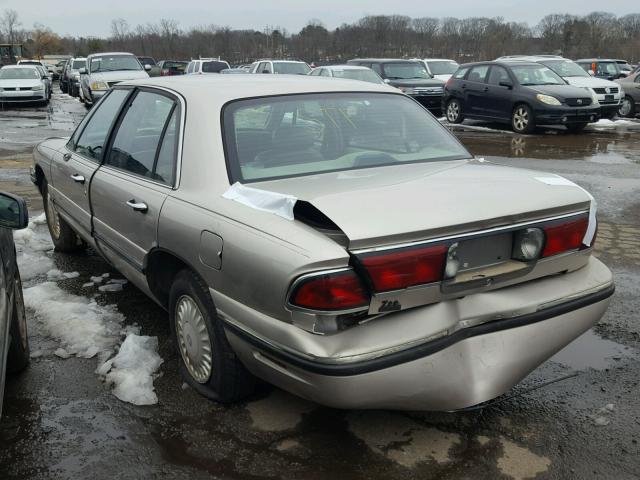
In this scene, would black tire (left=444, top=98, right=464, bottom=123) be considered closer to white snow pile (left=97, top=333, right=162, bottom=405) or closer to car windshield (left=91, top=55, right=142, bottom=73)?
car windshield (left=91, top=55, right=142, bottom=73)

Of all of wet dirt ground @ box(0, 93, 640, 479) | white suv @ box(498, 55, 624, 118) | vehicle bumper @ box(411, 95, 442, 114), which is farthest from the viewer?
vehicle bumper @ box(411, 95, 442, 114)

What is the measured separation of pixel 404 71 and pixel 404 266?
17.6 meters

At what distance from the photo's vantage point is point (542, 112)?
46.2 ft

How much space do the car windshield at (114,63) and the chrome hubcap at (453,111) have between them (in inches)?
410

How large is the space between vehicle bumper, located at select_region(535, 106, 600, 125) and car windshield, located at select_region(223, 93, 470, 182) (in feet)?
36.9

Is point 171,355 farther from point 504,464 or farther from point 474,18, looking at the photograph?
point 474,18

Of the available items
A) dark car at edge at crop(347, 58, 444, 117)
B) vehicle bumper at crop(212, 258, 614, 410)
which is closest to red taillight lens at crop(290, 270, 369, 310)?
vehicle bumper at crop(212, 258, 614, 410)

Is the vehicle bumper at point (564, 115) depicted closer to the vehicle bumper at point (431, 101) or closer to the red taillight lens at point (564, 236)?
the vehicle bumper at point (431, 101)

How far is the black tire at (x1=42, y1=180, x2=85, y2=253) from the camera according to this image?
18.2ft

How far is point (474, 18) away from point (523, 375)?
90.8 metres

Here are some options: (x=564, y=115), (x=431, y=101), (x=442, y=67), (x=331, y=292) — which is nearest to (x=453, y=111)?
(x=431, y=101)

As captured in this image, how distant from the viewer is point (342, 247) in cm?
239

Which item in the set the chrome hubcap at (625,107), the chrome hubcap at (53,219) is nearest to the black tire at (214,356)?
the chrome hubcap at (53,219)

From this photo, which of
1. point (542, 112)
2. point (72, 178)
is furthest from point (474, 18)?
point (72, 178)
